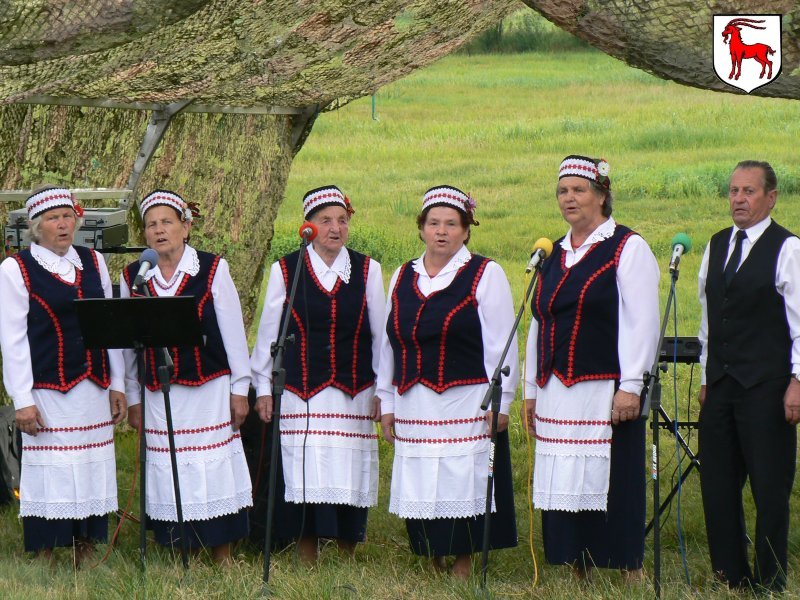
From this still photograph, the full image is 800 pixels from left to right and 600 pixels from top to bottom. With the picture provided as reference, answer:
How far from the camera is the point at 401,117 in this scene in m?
27.7

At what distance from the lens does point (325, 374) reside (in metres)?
5.87

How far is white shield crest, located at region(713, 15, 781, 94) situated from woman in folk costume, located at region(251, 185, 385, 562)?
182 centimetres

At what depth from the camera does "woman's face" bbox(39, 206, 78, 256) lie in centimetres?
582

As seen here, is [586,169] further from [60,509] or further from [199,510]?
[60,509]

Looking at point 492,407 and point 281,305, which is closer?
point 492,407

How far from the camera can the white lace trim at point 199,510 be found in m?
5.86

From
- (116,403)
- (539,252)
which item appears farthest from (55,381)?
(539,252)

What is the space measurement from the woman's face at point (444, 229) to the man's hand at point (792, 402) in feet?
5.06

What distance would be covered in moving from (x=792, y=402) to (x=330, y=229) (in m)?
2.16

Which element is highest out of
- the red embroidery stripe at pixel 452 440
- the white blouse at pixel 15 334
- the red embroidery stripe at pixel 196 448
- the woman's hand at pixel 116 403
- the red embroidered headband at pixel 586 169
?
the red embroidered headband at pixel 586 169

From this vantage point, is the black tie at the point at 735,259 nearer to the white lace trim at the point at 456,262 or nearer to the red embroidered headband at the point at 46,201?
the white lace trim at the point at 456,262

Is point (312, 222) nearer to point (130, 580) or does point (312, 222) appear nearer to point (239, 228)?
point (130, 580)

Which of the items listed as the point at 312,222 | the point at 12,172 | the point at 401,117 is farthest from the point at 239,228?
the point at 401,117

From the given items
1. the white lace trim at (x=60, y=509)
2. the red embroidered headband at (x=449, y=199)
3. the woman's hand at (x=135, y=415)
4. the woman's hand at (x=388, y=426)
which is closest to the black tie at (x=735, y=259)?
the red embroidered headband at (x=449, y=199)
